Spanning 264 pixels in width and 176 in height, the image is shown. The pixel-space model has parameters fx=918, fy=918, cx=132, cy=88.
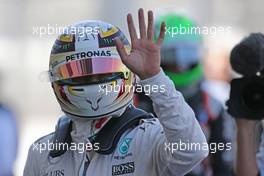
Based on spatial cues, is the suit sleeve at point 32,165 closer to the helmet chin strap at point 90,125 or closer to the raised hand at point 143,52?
the helmet chin strap at point 90,125

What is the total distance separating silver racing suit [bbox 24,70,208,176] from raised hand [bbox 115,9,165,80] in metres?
0.04

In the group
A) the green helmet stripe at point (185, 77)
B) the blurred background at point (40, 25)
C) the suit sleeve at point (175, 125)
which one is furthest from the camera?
the blurred background at point (40, 25)

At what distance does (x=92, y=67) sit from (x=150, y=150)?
410mm

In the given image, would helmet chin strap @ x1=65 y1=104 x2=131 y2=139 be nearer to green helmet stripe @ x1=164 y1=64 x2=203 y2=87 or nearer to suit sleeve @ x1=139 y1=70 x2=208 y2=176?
suit sleeve @ x1=139 y1=70 x2=208 y2=176

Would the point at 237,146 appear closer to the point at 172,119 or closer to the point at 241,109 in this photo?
the point at 241,109

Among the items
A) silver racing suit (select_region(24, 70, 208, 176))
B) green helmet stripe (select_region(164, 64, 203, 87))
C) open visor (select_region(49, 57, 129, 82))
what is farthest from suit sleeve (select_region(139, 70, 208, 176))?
green helmet stripe (select_region(164, 64, 203, 87))

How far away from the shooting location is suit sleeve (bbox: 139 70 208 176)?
129 inches

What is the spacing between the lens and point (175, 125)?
3271 mm

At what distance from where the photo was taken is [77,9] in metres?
15.3

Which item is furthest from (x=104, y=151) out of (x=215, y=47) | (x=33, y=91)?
(x=33, y=91)

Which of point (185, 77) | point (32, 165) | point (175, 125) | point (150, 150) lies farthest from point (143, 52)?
point (185, 77)

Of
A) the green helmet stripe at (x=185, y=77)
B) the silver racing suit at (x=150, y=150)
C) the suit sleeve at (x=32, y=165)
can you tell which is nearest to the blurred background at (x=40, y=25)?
the green helmet stripe at (x=185, y=77)

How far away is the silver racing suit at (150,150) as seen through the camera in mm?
3281

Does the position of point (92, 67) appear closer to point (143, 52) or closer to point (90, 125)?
point (90, 125)
